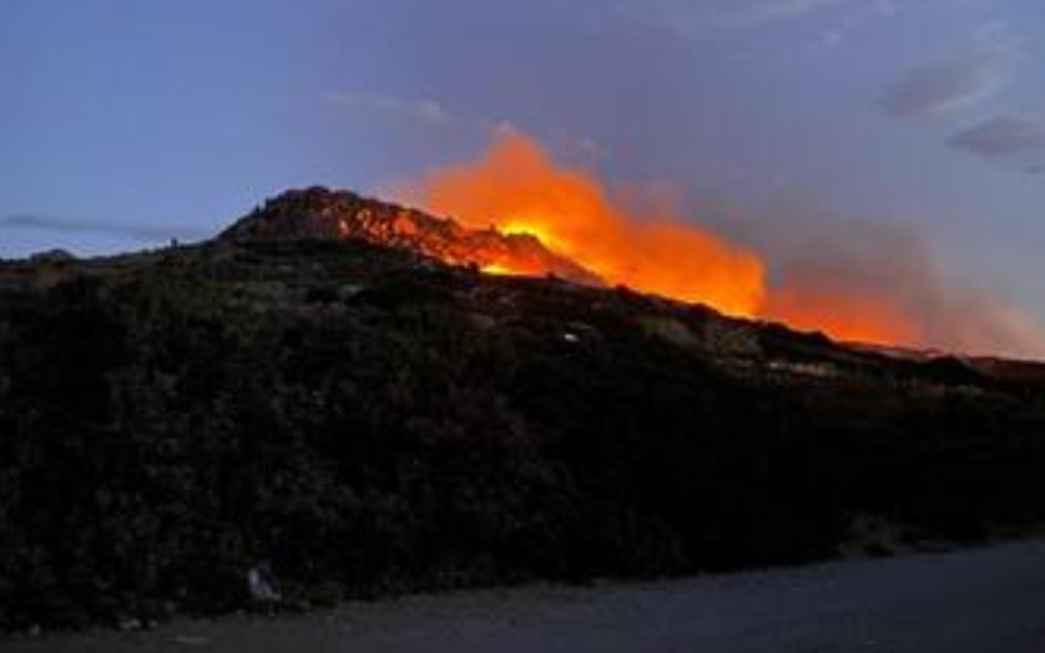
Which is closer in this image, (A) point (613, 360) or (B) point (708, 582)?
(B) point (708, 582)

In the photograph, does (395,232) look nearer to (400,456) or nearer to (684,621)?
(400,456)

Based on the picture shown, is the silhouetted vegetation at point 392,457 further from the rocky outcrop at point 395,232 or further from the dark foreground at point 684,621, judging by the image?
the rocky outcrop at point 395,232

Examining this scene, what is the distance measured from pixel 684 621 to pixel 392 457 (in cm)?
501

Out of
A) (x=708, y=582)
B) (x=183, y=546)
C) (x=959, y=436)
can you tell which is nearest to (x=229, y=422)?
(x=183, y=546)

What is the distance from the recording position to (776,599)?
1994cm

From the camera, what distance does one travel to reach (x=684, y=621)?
18.2 meters

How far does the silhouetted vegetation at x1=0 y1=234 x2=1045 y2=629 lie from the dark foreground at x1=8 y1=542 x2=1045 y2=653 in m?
0.87

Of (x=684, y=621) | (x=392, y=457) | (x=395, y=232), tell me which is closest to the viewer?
(x=684, y=621)

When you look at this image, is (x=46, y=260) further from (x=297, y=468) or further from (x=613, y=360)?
(x=297, y=468)

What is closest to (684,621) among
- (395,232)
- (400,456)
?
(400,456)

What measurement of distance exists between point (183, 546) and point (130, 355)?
349 cm

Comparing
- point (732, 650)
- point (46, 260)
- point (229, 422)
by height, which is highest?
point (46, 260)

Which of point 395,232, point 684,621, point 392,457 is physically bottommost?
point 684,621

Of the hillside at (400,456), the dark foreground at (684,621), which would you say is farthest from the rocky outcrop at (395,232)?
the dark foreground at (684,621)
